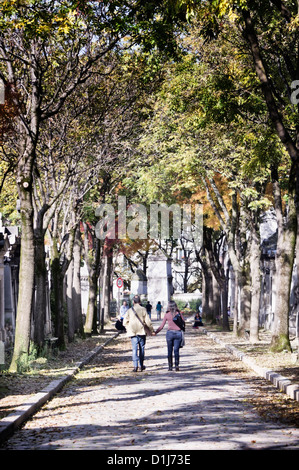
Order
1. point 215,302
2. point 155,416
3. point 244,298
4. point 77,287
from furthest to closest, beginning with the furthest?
1. point 215,302
2. point 77,287
3. point 244,298
4. point 155,416

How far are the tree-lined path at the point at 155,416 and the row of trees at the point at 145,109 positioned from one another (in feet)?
11.5

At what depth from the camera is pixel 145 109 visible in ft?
85.6

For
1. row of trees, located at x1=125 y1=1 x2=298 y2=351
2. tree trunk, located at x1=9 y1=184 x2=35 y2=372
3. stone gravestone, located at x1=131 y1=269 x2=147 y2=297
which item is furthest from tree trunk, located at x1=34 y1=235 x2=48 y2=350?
stone gravestone, located at x1=131 y1=269 x2=147 y2=297

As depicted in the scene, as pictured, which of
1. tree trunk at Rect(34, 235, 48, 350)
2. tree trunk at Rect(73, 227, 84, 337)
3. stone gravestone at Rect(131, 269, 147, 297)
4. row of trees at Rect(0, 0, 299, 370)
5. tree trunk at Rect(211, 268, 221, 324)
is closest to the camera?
row of trees at Rect(0, 0, 299, 370)

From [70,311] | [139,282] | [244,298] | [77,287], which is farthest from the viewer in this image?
[139,282]

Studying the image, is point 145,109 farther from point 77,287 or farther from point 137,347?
point 77,287

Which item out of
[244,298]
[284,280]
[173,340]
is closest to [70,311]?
[244,298]

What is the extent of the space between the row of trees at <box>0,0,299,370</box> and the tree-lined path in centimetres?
349

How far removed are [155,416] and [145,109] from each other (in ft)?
52.4

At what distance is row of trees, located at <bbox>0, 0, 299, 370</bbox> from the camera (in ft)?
53.9

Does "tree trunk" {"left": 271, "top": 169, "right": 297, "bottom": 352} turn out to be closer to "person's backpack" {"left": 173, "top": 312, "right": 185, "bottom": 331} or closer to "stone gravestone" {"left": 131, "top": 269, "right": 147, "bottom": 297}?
"person's backpack" {"left": 173, "top": 312, "right": 185, "bottom": 331}

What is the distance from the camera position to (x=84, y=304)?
240 ft

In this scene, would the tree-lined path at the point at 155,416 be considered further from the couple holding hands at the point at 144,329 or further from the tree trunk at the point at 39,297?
the tree trunk at the point at 39,297
